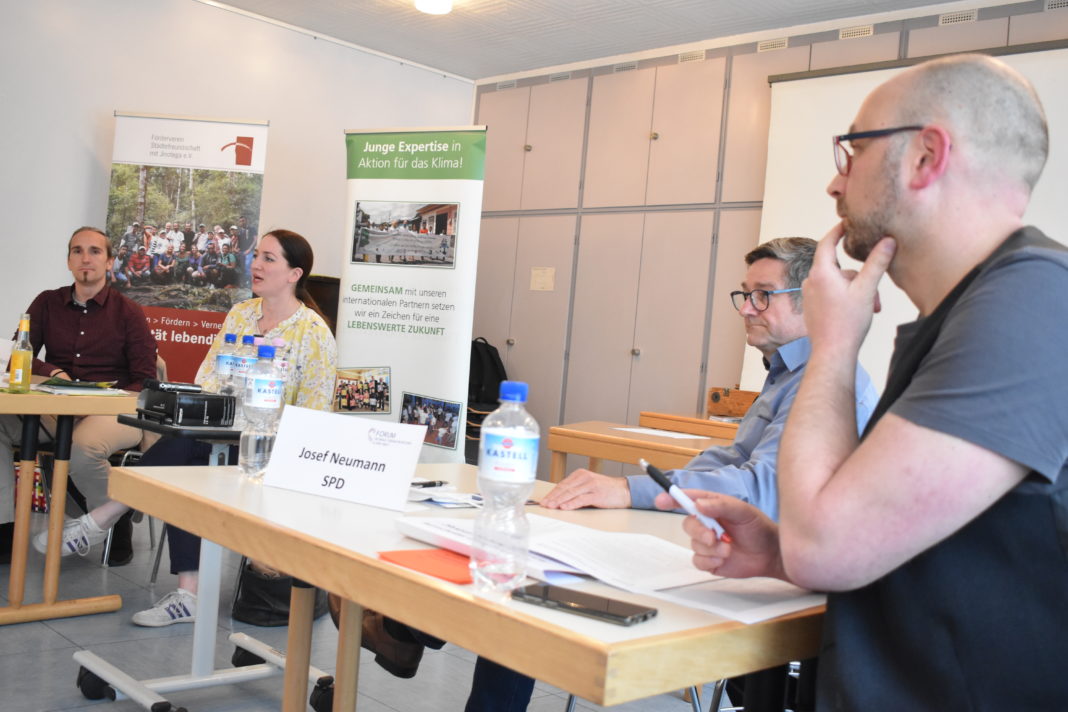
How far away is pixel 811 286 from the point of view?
1.11 metres

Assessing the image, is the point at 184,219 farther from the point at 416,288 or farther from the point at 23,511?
the point at 23,511

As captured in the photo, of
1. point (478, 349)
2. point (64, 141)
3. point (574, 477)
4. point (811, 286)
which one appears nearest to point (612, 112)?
point (478, 349)

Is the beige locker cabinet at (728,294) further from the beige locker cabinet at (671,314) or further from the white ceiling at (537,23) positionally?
the white ceiling at (537,23)

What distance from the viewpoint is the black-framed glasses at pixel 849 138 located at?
1.04 m

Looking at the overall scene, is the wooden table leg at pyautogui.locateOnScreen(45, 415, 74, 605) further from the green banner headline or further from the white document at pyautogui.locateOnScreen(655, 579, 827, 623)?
the white document at pyautogui.locateOnScreen(655, 579, 827, 623)

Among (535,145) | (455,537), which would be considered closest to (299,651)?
(455,537)

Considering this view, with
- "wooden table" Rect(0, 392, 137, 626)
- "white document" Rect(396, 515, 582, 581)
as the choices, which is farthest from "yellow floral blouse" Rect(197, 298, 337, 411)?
"white document" Rect(396, 515, 582, 581)

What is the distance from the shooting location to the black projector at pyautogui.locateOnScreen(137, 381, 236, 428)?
2.46 metres

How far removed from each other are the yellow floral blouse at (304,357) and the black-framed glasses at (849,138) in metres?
2.80

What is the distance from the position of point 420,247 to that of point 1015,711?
3.94 metres

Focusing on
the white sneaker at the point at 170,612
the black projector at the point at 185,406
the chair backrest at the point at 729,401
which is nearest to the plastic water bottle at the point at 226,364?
the black projector at the point at 185,406

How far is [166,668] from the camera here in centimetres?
284

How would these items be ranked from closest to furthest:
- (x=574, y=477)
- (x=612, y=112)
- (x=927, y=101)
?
(x=927, y=101)
(x=574, y=477)
(x=612, y=112)

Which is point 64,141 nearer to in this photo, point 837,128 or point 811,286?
point 837,128
